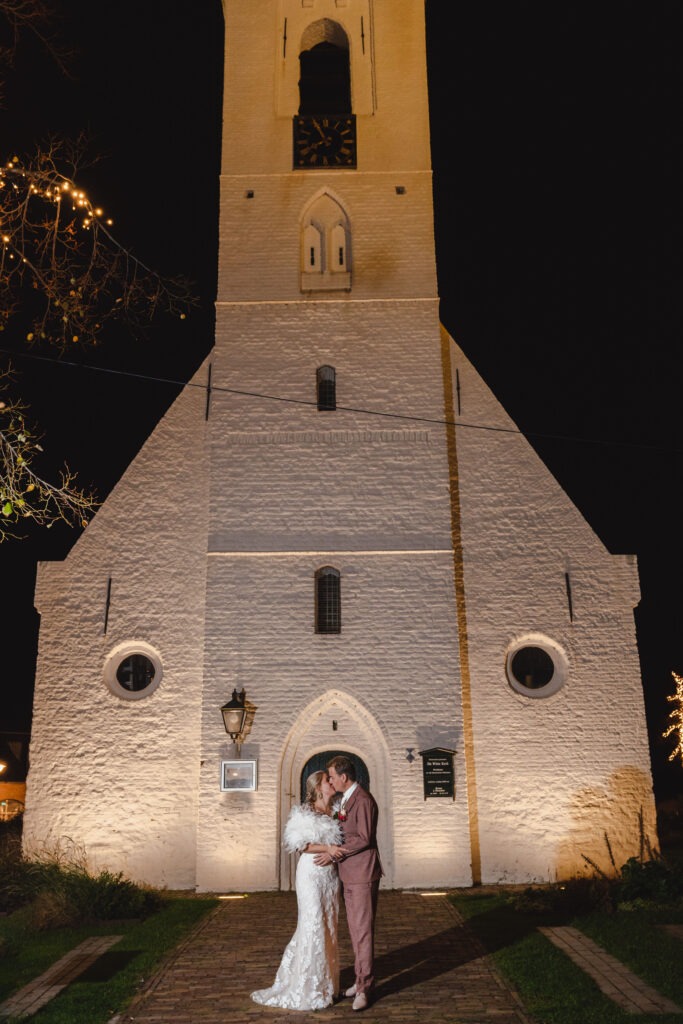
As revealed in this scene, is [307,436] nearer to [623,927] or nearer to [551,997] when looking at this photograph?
[623,927]

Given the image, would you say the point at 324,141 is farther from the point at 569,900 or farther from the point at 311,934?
the point at 311,934

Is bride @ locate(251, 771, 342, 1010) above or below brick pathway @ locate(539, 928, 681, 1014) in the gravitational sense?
above

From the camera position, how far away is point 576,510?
15.2m

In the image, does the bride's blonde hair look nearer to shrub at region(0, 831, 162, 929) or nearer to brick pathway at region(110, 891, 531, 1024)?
brick pathway at region(110, 891, 531, 1024)

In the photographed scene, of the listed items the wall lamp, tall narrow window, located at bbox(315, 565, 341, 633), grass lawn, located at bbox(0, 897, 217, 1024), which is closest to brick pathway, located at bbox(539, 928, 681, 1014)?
grass lawn, located at bbox(0, 897, 217, 1024)

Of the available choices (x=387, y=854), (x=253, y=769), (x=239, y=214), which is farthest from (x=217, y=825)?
(x=239, y=214)

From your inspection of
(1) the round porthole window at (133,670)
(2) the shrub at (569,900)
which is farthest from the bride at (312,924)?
(1) the round porthole window at (133,670)

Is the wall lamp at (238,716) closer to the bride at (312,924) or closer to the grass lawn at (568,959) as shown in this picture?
the grass lawn at (568,959)

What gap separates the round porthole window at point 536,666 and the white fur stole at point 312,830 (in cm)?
810

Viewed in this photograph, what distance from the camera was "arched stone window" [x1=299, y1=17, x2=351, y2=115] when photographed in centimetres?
1738

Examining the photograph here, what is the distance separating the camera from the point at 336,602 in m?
14.4

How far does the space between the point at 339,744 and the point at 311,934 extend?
23.9 ft

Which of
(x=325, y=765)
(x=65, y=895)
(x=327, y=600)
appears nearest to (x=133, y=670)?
(x=327, y=600)

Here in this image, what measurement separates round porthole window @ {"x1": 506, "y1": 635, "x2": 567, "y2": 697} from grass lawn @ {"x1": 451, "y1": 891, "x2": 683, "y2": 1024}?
370cm
